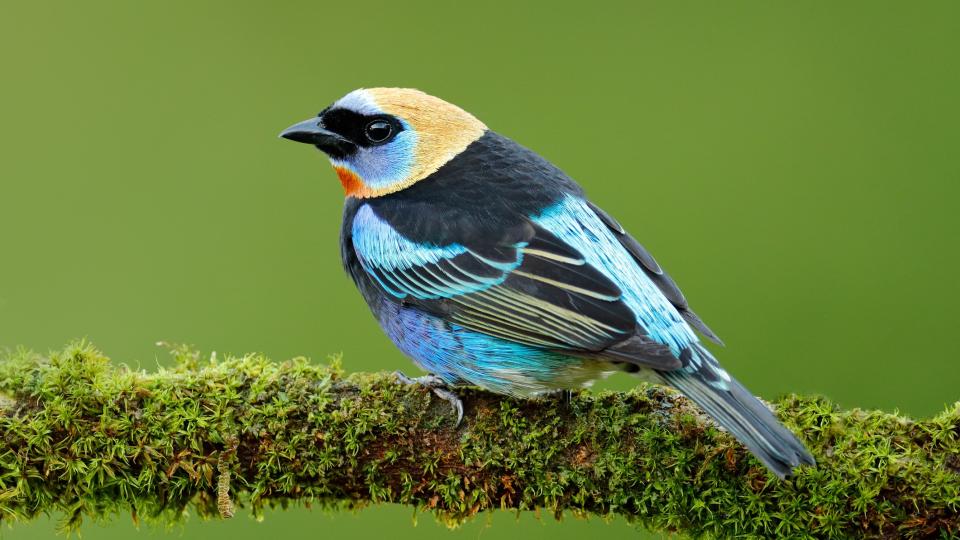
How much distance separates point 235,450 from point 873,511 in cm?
224

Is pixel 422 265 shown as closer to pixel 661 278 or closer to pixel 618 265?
pixel 618 265

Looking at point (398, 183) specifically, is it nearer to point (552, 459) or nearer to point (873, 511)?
point (552, 459)

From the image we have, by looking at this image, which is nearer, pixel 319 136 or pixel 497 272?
pixel 497 272

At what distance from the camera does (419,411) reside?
3.79 meters

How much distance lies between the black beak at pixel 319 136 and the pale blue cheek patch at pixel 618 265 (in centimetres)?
123

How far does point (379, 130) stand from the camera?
4.92m

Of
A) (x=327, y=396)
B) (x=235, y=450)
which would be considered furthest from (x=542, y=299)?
(x=235, y=450)

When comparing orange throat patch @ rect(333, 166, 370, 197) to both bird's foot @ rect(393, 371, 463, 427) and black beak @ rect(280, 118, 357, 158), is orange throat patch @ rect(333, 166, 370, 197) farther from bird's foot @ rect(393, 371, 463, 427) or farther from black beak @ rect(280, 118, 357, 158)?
bird's foot @ rect(393, 371, 463, 427)

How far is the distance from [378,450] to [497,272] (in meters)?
0.92

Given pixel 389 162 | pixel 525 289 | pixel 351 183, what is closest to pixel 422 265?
pixel 525 289

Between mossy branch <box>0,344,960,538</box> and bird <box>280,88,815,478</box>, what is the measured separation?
165mm

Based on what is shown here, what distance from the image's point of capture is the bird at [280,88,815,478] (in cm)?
370

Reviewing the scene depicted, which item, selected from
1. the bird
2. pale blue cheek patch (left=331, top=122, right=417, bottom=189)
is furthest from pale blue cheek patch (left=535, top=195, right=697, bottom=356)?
pale blue cheek patch (left=331, top=122, right=417, bottom=189)

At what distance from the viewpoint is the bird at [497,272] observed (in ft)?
12.1
